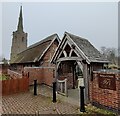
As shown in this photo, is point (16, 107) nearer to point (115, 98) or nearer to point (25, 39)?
point (115, 98)

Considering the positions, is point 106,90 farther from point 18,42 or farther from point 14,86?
point 18,42

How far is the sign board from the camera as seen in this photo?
717 centimetres

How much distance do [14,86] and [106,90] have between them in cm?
743

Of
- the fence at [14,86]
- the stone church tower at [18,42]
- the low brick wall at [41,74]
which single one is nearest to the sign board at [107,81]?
the fence at [14,86]

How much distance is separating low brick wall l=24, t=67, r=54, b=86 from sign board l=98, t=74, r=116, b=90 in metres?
8.12

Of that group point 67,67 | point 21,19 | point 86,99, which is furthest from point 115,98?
point 21,19

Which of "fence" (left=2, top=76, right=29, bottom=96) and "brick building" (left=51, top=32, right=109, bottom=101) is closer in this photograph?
"brick building" (left=51, top=32, right=109, bottom=101)

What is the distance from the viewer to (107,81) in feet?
24.5

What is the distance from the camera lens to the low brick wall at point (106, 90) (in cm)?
700

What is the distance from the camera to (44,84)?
55.2 ft

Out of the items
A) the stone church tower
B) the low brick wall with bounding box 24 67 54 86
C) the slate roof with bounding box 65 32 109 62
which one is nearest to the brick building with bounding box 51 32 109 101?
the slate roof with bounding box 65 32 109 62

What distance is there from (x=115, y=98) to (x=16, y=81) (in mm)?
7936

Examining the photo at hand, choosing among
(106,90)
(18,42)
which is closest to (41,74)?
(106,90)

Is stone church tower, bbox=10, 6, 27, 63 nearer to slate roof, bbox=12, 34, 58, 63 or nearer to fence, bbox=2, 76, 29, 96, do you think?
slate roof, bbox=12, 34, 58, 63
